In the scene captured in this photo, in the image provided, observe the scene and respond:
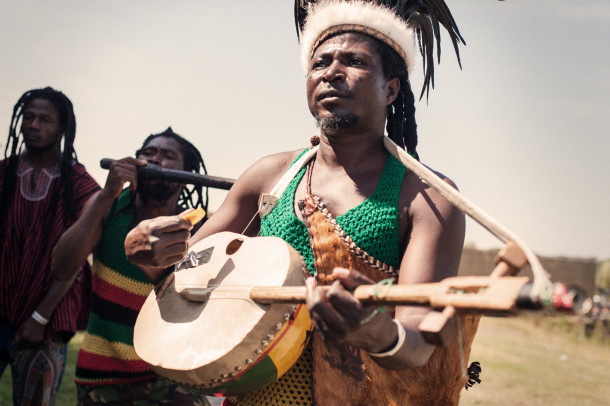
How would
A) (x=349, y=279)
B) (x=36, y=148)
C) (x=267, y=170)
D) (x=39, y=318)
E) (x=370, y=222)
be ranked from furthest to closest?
1. (x=36, y=148)
2. (x=39, y=318)
3. (x=267, y=170)
4. (x=370, y=222)
5. (x=349, y=279)

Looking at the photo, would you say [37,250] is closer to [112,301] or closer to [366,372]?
[112,301]

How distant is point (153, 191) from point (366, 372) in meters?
2.55

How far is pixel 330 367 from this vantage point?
6.93ft

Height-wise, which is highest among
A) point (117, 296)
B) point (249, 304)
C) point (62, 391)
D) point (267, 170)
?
point (267, 170)

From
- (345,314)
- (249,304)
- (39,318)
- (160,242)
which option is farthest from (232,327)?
(39,318)

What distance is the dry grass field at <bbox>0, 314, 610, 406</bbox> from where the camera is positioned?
8258mm

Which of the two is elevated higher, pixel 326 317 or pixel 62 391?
pixel 326 317

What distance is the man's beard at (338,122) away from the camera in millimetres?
2254

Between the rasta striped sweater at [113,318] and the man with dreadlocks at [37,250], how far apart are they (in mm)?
216

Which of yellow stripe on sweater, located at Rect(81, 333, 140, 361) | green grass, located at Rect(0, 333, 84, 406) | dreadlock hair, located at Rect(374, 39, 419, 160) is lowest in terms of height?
green grass, located at Rect(0, 333, 84, 406)

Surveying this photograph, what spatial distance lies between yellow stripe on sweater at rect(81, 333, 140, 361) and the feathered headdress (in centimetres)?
215

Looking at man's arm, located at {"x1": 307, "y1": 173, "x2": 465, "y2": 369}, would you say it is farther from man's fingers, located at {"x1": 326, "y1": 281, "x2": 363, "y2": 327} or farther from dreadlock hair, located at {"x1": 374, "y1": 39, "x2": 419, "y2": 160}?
dreadlock hair, located at {"x1": 374, "y1": 39, "x2": 419, "y2": 160}

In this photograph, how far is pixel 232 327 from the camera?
2016 millimetres

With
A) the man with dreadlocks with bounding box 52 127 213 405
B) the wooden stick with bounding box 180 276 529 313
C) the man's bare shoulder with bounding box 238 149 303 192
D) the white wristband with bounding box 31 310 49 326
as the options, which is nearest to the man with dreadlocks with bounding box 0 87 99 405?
the white wristband with bounding box 31 310 49 326
